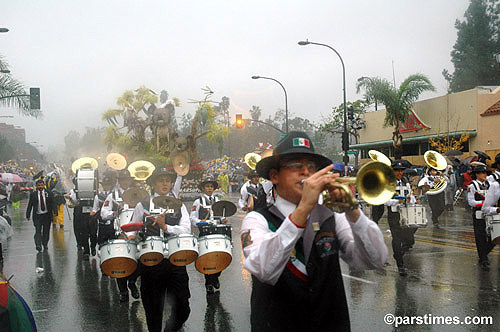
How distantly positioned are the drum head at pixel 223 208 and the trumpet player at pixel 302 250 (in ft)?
15.4

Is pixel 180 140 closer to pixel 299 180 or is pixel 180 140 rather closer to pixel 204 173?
pixel 204 173

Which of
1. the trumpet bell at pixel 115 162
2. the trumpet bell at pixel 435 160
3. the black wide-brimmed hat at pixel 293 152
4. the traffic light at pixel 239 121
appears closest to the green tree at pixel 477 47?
the traffic light at pixel 239 121

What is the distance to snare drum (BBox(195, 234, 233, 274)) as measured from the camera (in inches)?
224

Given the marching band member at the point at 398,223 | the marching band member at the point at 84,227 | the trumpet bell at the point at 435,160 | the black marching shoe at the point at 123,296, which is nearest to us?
the black marching shoe at the point at 123,296

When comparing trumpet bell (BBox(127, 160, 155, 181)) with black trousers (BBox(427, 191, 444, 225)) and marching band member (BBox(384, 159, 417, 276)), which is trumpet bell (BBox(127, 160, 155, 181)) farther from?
black trousers (BBox(427, 191, 444, 225))

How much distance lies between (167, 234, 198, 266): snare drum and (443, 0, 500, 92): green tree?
51.9 metres

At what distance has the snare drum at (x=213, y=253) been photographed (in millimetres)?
5695

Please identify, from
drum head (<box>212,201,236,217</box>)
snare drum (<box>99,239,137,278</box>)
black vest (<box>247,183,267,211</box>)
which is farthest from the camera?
black vest (<box>247,183,267,211</box>)

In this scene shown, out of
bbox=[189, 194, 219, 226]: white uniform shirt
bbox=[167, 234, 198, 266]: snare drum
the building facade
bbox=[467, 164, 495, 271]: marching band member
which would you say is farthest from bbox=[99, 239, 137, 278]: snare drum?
the building facade

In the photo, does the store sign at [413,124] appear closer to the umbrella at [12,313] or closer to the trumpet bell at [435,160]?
the trumpet bell at [435,160]

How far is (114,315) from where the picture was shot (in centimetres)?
657

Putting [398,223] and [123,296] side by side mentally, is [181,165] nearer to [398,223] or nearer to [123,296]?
[123,296]

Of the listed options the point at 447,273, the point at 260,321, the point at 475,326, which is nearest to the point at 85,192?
the point at 447,273

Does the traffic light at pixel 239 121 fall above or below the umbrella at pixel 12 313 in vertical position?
above
